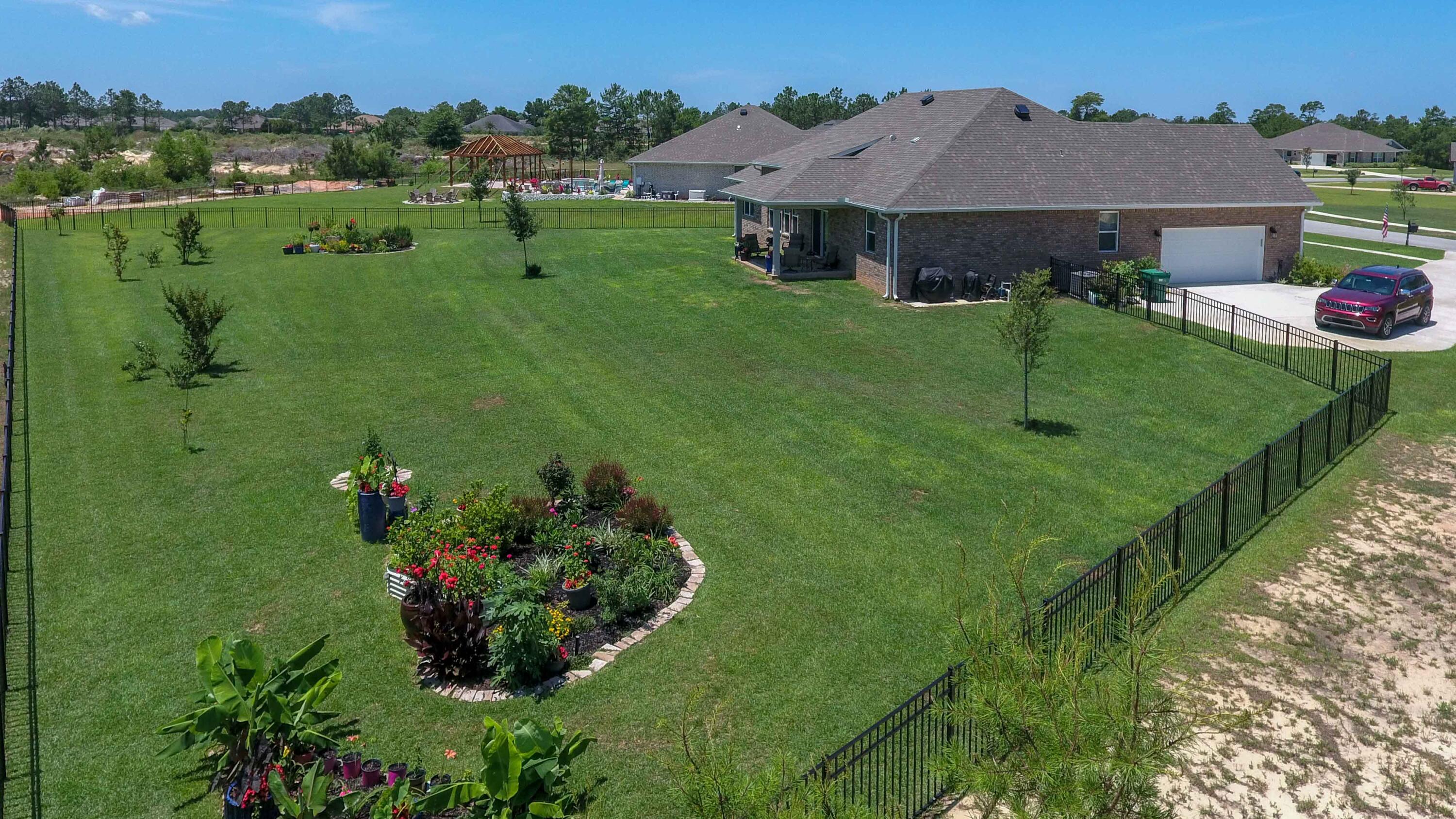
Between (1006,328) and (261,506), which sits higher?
(1006,328)

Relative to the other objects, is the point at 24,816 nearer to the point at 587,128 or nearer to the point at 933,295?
the point at 933,295

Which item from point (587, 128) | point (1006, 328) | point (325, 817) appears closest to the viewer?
point (325, 817)

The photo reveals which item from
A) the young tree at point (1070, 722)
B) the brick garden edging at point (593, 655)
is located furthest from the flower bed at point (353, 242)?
the young tree at point (1070, 722)

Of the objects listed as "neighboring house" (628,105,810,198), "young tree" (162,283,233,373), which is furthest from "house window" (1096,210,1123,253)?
"neighboring house" (628,105,810,198)

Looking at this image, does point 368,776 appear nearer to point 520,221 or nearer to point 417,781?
point 417,781

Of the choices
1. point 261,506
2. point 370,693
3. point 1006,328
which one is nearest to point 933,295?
point 1006,328

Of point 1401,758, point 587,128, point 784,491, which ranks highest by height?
point 587,128

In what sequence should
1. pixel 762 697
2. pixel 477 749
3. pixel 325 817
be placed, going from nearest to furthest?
pixel 325 817 → pixel 477 749 → pixel 762 697

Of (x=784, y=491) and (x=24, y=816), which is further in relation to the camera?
(x=784, y=491)
